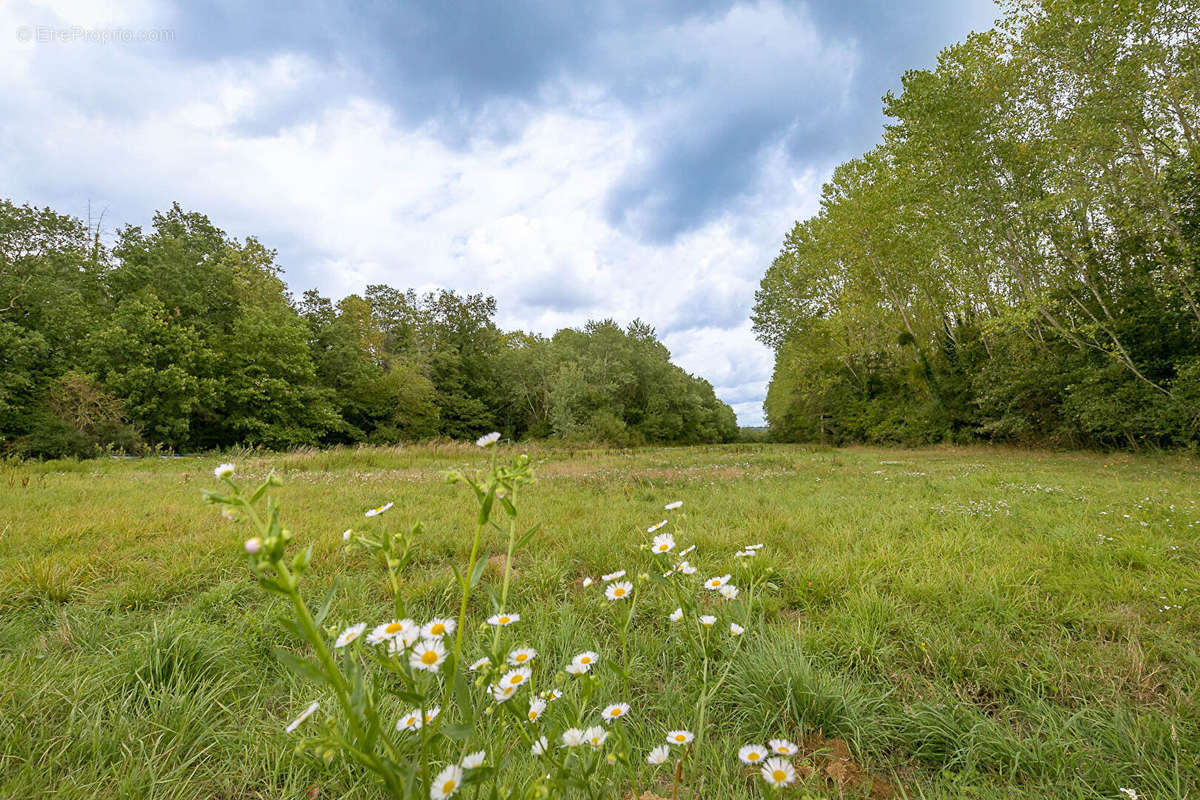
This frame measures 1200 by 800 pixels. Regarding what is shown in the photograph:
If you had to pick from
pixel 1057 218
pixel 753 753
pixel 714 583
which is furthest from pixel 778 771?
pixel 1057 218

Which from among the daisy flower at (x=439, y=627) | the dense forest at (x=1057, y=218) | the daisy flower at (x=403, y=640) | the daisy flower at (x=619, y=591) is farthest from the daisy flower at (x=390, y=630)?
the dense forest at (x=1057, y=218)

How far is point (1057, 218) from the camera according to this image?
13.9m

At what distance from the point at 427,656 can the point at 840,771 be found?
1432 mm

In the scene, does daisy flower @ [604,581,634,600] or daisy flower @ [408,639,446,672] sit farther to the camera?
daisy flower @ [604,581,634,600]

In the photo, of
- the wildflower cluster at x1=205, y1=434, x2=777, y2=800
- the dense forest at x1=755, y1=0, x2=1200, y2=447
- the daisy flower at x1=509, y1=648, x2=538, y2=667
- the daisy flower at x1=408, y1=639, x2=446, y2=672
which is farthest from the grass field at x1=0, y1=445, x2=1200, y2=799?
the dense forest at x1=755, y1=0, x2=1200, y2=447

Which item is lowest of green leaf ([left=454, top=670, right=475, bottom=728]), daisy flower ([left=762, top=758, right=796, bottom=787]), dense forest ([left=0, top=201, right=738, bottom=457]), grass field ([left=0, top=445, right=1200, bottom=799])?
grass field ([left=0, top=445, right=1200, bottom=799])

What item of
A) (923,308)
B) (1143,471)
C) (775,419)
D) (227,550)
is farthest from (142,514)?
(775,419)

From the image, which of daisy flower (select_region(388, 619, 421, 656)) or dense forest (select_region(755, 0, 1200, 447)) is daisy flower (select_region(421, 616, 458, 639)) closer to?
daisy flower (select_region(388, 619, 421, 656))

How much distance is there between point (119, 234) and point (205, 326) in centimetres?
907

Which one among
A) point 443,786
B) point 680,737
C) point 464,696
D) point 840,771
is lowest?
point 840,771

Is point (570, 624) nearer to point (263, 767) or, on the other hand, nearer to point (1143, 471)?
point (263, 767)

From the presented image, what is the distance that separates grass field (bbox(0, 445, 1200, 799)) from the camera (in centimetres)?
146

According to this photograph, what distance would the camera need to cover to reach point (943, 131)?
1362 cm

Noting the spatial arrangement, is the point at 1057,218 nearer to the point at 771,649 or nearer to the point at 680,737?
the point at 771,649
